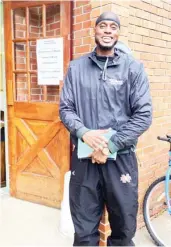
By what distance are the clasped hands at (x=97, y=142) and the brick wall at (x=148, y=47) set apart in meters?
0.92

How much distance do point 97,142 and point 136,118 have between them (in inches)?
12.4

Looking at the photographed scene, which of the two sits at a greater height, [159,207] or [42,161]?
[42,161]

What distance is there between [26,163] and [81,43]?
65.6 inches

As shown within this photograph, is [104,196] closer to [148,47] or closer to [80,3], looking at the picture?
[148,47]

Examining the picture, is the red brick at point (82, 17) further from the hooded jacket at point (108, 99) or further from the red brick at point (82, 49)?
the hooded jacket at point (108, 99)

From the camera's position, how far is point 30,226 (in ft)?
9.89

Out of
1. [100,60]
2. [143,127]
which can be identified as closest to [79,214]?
[143,127]

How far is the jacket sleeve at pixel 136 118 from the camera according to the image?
185cm

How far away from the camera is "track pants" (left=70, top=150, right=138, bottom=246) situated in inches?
76.7

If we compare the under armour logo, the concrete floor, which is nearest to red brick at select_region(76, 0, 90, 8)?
the under armour logo

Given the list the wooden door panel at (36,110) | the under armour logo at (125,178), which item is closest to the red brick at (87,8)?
the wooden door panel at (36,110)

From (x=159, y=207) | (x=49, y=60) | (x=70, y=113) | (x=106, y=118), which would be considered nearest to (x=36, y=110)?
(x=49, y=60)

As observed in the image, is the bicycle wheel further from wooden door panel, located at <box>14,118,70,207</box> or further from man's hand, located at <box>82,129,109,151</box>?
man's hand, located at <box>82,129,109,151</box>

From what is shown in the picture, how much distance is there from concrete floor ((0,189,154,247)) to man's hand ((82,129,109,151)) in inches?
53.7
